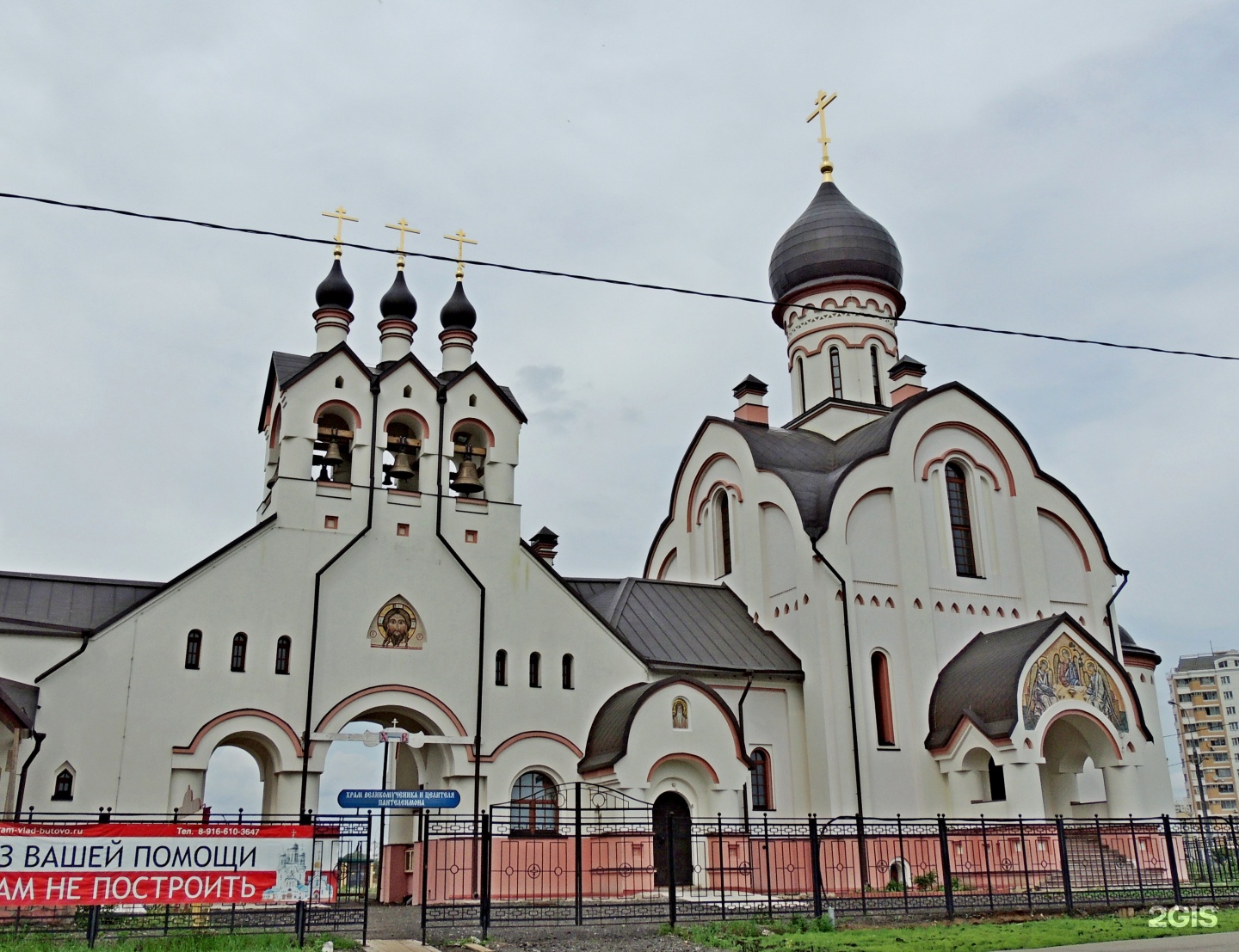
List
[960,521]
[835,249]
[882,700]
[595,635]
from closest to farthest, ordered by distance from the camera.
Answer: [595,635] → [882,700] → [960,521] → [835,249]

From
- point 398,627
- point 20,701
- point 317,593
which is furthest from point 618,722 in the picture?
point 20,701

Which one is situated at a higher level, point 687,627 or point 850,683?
point 687,627

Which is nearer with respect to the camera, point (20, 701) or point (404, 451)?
point (20, 701)

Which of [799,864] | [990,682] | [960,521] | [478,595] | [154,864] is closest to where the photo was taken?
[154,864]

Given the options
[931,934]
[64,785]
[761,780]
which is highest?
[761,780]

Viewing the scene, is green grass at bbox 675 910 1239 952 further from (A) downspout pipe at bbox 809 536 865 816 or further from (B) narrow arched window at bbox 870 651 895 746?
(B) narrow arched window at bbox 870 651 895 746

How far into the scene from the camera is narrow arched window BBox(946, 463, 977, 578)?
71.5 feet

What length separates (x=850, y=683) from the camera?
1942 centimetres

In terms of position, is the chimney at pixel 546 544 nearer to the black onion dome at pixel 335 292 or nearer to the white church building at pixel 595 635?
the white church building at pixel 595 635

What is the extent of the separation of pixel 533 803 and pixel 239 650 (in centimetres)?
462

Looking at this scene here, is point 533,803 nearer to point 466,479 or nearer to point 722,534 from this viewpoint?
point 466,479

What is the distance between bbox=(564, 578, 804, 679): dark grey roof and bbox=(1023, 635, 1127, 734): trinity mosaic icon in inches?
149

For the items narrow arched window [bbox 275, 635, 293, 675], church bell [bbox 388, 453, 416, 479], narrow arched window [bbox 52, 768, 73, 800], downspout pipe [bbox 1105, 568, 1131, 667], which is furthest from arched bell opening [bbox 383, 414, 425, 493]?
downspout pipe [bbox 1105, 568, 1131, 667]

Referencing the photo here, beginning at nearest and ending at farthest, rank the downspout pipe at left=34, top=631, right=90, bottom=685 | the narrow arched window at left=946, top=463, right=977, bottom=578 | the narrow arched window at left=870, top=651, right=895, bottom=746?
the downspout pipe at left=34, top=631, right=90, bottom=685
the narrow arched window at left=870, top=651, right=895, bottom=746
the narrow arched window at left=946, top=463, right=977, bottom=578
